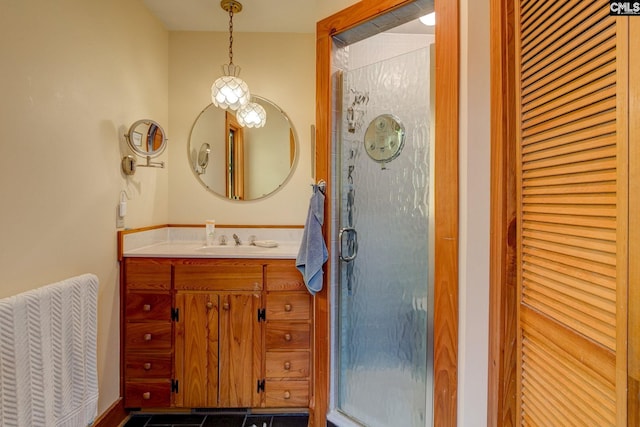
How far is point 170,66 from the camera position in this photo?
2.32 metres

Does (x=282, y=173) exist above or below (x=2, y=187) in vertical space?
above

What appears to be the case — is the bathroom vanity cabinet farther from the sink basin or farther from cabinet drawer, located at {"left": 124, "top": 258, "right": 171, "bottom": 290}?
the sink basin

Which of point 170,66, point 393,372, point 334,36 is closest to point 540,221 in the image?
point 393,372

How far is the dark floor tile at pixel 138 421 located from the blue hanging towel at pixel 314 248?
129 centimetres

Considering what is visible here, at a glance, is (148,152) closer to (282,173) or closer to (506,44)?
(282,173)

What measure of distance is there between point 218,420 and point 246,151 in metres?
1.75

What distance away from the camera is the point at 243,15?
2.11 metres

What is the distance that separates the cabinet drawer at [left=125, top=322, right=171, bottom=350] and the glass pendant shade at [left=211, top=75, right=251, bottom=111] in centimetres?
142

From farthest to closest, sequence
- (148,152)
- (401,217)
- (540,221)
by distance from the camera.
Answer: (148,152) < (401,217) < (540,221)

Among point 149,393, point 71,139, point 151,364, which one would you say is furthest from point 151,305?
point 71,139

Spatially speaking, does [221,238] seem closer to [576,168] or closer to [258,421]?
[258,421]

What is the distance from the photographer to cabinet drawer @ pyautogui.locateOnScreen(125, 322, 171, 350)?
70.7 inches

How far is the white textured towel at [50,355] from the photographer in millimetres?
1050

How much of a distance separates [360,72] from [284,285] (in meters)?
1.22
